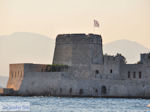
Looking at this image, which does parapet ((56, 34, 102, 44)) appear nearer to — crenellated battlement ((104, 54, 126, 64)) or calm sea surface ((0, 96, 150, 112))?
crenellated battlement ((104, 54, 126, 64))

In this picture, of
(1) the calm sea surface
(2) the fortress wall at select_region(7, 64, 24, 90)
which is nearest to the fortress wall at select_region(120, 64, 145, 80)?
(1) the calm sea surface

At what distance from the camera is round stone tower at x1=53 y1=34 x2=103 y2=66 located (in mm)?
90375

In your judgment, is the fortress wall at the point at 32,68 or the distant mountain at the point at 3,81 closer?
the fortress wall at the point at 32,68

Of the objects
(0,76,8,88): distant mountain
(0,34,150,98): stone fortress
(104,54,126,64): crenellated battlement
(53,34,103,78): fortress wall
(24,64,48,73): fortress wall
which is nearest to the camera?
(0,34,150,98): stone fortress

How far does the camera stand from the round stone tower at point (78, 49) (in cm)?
9038

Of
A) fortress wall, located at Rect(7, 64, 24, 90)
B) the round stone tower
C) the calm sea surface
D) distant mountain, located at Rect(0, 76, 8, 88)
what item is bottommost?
the calm sea surface

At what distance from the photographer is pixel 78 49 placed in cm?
9056

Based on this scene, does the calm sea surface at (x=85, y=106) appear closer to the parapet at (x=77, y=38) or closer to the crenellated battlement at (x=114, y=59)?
the crenellated battlement at (x=114, y=59)

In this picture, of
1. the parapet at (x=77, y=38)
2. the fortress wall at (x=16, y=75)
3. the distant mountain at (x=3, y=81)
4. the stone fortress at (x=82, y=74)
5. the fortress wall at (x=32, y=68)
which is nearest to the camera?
the stone fortress at (x=82, y=74)

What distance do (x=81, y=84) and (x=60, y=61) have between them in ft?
21.3

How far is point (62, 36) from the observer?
91.3 metres

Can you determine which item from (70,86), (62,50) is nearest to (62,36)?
(62,50)

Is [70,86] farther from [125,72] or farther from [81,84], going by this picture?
[125,72]

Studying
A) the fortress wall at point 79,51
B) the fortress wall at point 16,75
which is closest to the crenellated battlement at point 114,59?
the fortress wall at point 79,51
